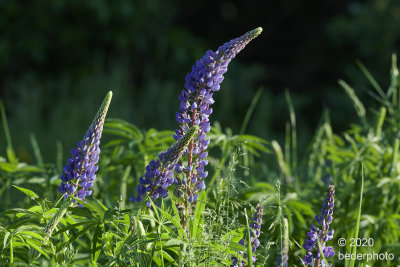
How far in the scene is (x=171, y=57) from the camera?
32.7 feet

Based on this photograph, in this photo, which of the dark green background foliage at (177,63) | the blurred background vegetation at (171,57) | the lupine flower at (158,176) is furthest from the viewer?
the blurred background vegetation at (171,57)

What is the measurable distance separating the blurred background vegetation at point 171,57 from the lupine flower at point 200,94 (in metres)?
5.71

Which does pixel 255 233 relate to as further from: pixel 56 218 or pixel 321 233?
pixel 56 218

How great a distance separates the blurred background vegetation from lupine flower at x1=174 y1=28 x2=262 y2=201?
571 cm

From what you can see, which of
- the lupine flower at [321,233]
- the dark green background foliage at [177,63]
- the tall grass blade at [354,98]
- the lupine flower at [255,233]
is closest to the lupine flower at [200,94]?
the lupine flower at [255,233]

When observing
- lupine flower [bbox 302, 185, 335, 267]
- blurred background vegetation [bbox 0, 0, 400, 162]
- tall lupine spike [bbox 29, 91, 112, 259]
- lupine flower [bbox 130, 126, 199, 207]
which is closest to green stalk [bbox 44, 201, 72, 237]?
tall lupine spike [bbox 29, 91, 112, 259]

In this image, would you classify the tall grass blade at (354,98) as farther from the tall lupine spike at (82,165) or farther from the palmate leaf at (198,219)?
the tall lupine spike at (82,165)

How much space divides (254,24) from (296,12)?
74 centimetres

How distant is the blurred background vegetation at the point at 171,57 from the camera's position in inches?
344

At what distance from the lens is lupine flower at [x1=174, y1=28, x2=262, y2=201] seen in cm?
194

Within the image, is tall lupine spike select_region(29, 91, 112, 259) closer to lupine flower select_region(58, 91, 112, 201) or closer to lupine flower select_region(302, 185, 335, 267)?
lupine flower select_region(58, 91, 112, 201)

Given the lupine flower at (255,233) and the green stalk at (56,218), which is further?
the lupine flower at (255,233)

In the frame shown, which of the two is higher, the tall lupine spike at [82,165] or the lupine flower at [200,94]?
the lupine flower at [200,94]

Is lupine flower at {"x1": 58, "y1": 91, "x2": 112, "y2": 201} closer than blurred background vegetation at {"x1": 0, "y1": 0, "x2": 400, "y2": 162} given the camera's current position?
Yes
